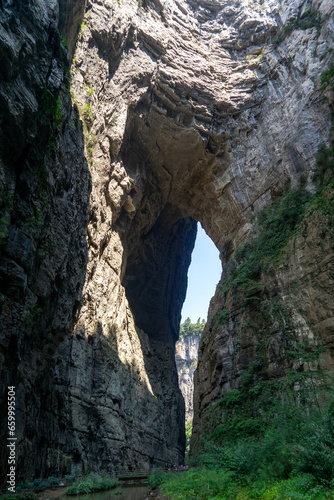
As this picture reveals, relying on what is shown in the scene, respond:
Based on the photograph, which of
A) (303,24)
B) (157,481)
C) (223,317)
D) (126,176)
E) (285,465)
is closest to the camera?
(285,465)

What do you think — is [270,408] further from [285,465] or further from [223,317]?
[223,317]

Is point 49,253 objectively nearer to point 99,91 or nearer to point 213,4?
point 99,91

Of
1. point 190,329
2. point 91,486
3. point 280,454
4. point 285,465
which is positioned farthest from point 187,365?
point 285,465

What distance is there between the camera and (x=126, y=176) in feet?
82.5

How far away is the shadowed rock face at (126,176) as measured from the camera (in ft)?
35.4

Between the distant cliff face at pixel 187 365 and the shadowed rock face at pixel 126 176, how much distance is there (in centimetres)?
4254

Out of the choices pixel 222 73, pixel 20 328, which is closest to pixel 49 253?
pixel 20 328

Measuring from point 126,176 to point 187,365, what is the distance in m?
66.8

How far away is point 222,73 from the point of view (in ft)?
91.9

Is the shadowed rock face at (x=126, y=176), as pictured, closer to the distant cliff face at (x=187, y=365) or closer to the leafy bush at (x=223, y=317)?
the leafy bush at (x=223, y=317)

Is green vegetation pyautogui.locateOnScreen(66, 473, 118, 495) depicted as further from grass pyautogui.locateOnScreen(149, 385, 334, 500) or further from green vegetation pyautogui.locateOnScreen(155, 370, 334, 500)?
grass pyautogui.locateOnScreen(149, 385, 334, 500)

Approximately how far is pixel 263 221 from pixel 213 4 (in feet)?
85.1

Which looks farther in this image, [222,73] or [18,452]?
[222,73]

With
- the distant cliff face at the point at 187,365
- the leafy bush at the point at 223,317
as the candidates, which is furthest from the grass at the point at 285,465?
the distant cliff face at the point at 187,365
